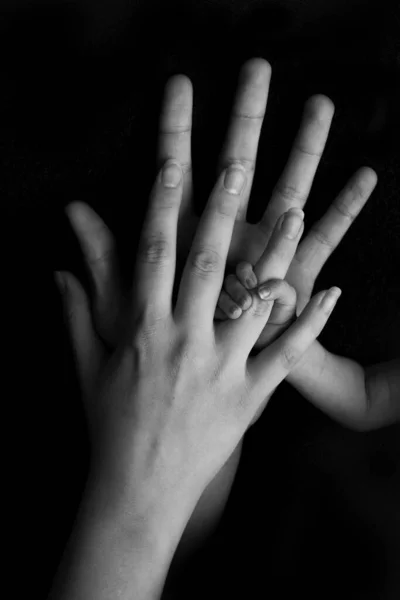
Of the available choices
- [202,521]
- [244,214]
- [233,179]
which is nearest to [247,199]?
[244,214]

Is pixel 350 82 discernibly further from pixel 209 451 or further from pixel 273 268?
pixel 209 451

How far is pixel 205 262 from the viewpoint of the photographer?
0.72 metres

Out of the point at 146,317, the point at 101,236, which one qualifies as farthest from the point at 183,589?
the point at 101,236

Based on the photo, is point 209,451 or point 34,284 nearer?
point 209,451

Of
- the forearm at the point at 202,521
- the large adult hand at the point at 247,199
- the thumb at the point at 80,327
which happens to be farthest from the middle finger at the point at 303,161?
the forearm at the point at 202,521

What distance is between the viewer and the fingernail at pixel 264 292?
71 cm

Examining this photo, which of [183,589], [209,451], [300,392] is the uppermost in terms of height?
[300,392]

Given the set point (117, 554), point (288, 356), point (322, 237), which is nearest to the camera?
point (117, 554)

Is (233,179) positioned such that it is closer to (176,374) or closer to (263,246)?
(263,246)

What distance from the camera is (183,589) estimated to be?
0.85m

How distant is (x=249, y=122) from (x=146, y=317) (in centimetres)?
31

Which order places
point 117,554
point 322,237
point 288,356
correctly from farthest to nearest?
point 322,237 < point 288,356 < point 117,554

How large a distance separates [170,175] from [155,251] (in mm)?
100

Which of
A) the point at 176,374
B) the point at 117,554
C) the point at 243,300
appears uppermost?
the point at 243,300
